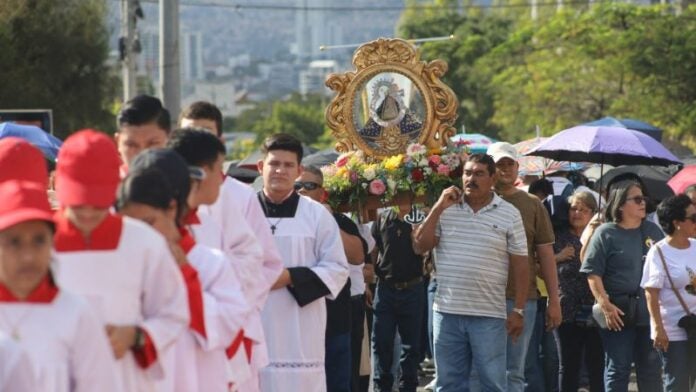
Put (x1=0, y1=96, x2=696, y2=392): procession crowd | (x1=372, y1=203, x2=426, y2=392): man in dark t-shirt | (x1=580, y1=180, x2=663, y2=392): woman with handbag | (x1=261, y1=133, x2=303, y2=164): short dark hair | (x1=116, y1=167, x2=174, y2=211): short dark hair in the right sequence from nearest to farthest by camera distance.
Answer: (x1=0, y1=96, x2=696, y2=392): procession crowd < (x1=116, y1=167, x2=174, y2=211): short dark hair < (x1=261, y1=133, x2=303, y2=164): short dark hair < (x1=580, y1=180, x2=663, y2=392): woman with handbag < (x1=372, y1=203, x2=426, y2=392): man in dark t-shirt

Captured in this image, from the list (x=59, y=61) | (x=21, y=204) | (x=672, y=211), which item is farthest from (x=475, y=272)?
(x=59, y=61)

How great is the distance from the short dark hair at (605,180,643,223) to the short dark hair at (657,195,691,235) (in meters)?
0.33

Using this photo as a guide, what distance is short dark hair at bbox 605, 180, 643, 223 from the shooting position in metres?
10.8

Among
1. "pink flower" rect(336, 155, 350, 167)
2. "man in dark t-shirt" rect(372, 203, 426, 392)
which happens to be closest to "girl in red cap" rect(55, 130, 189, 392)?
"pink flower" rect(336, 155, 350, 167)

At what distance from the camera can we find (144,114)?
6.52 m

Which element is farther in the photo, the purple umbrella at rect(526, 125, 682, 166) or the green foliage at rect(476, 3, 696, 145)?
the green foliage at rect(476, 3, 696, 145)

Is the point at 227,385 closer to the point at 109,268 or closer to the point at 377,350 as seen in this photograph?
the point at 109,268

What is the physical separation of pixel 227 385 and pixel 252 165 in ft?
51.1

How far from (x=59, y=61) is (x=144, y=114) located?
24.4m

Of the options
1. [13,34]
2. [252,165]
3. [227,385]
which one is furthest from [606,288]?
[13,34]

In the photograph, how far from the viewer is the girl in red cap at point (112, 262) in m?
5.01

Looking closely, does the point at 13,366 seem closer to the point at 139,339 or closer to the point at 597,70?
the point at 139,339

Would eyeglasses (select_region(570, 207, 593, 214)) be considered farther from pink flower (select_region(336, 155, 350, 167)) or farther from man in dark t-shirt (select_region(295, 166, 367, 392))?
man in dark t-shirt (select_region(295, 166, 367, 392))

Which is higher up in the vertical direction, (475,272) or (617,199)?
(617,199)
